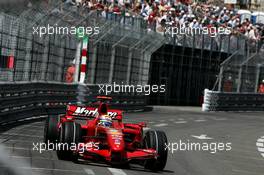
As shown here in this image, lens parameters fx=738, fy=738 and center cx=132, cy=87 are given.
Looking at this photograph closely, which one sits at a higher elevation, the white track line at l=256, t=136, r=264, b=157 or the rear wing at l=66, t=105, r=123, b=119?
the rear wing at l=66, t=105, r=123, b=119

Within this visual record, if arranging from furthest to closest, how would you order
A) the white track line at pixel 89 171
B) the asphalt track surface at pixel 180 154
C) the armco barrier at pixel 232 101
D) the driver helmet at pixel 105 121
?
the armco barrier at pixel 232 101 → the driver helmet at pixel 105 121 → the asphalt track surface at pixel 180 154 → the white track line at pixel 89 171

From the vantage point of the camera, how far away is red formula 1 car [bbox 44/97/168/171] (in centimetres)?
951

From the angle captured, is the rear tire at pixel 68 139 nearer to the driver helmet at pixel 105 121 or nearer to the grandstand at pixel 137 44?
the driver helmet at pixel 105 121

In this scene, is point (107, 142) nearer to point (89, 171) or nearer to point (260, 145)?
point (89, 171)

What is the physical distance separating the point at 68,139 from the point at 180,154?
3.85 meters

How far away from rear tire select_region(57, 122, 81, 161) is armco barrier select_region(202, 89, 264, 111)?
2110 centimetres

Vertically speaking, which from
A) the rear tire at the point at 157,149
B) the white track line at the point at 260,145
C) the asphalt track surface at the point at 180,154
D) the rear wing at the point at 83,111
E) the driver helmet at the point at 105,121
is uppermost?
the rear wing at the point at 83,111

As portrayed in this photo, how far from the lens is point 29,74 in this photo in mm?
17000

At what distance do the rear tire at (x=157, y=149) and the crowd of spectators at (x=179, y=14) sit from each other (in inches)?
555

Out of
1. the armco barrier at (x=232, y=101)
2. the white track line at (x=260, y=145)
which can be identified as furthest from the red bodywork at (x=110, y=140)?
the armco barrier at (x=232, y=101)

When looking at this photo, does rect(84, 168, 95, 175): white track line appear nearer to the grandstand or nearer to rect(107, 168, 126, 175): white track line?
rect(107, 168, 126, 175): white track line

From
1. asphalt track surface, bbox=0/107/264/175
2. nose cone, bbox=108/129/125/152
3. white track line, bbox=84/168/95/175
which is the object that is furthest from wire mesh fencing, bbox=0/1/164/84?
white track line, bbox=84/168/95/175

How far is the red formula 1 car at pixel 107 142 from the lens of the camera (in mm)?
9508

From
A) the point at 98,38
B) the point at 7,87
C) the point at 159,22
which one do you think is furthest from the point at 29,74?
the point at 159,22
